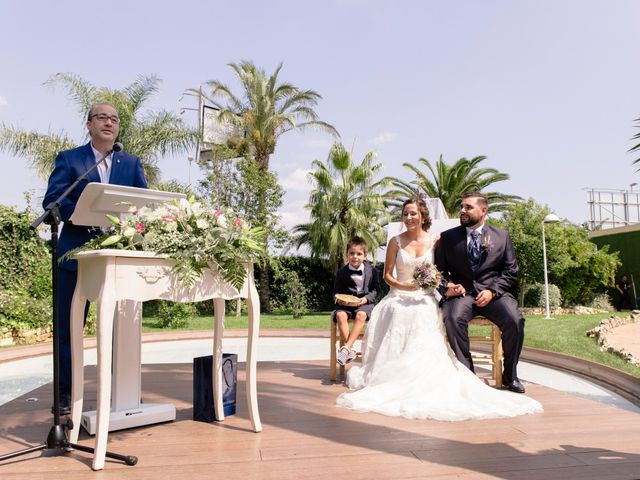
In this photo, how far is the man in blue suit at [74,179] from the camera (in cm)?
322

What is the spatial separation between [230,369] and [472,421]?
1.70 metres

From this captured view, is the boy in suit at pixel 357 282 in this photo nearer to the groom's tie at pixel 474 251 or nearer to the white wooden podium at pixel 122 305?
the groom's tie at pixel 474 251

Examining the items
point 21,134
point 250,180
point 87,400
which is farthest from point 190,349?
point 21,134

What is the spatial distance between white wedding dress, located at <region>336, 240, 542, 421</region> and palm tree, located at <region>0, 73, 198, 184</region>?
45.8 feet

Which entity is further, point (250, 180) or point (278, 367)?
point (250, 180)

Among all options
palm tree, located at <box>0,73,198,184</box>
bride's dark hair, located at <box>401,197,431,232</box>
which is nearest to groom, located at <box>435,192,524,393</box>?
bride's dark hair, located at <box>401,197,431,232</box>

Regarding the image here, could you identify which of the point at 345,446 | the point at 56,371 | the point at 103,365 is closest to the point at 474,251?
the point at 345,446

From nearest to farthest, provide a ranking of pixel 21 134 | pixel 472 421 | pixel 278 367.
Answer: pixel 472 421
pixel 278 367
pixel 21 134

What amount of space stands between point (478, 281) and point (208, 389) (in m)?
2.63

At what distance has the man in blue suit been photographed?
10.6 ft

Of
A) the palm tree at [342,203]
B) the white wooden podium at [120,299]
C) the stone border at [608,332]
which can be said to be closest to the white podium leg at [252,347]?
the white wooden podium at [120,299]

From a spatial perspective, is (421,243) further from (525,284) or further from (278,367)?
(525,284)

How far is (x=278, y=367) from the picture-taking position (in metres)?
5.91

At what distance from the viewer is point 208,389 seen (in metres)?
3.42
